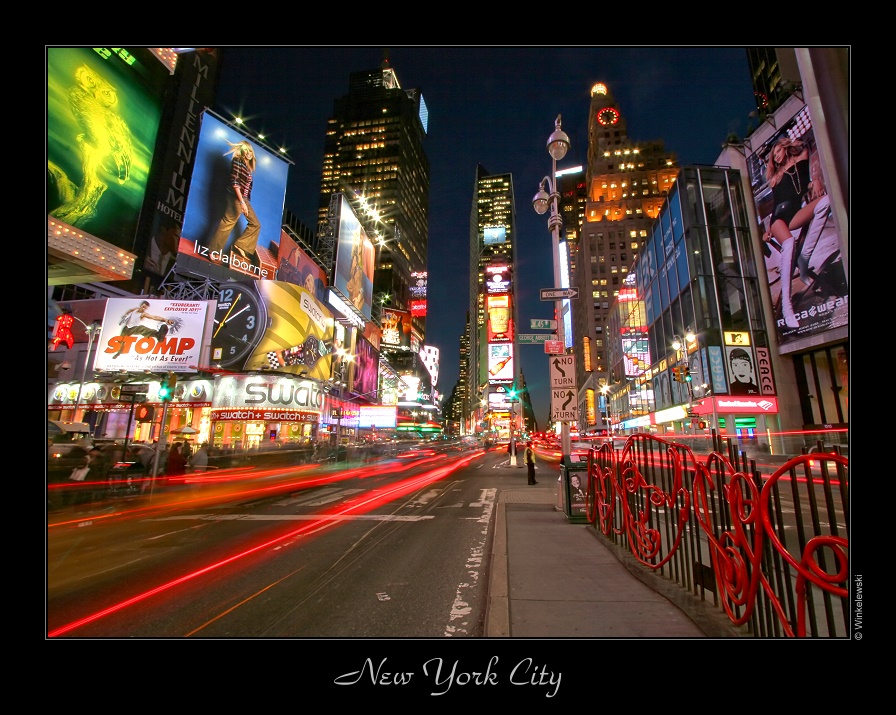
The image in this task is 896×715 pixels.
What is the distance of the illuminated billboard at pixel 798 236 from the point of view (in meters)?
28.7

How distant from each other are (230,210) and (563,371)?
46.0 meters

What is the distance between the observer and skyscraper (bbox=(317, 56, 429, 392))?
→ 406 feet

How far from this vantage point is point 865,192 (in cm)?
255

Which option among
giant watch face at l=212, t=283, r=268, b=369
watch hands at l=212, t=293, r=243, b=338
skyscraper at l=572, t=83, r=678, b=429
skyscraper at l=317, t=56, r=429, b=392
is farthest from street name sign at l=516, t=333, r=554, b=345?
skyscraper at l=317, t=56, r=429, b=392

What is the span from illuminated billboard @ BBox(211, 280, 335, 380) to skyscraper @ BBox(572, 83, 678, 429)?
2807 inches

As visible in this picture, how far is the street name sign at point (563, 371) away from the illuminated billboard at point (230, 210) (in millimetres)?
43300

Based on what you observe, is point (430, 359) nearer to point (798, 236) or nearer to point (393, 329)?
point (393, 329)

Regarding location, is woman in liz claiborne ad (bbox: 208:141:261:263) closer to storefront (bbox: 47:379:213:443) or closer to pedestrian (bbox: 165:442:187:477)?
storefront (bbox: 47:379:213:443)

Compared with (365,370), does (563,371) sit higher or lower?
lower

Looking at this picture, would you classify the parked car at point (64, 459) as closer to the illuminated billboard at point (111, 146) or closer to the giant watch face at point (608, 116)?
the illuminated billboard at point (111, 146)

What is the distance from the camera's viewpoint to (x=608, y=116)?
4444 inches

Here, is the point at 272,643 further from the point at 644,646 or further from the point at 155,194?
the point at 155,194

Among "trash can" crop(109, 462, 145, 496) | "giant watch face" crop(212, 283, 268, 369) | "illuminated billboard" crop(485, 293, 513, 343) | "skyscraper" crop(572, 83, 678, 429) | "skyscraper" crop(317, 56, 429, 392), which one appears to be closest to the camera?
"trash can" crop(109, 462, 145, 496)

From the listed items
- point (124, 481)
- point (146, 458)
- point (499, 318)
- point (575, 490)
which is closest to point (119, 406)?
point (146, 458)
